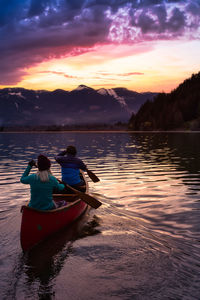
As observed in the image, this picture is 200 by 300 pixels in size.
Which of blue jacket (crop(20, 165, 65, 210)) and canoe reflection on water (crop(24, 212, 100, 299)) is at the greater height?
blue jacket (crop(20, 165, 65, 210))

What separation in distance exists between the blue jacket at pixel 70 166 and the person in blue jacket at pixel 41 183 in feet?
10.3

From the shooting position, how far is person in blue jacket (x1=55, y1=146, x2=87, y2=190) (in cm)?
1259

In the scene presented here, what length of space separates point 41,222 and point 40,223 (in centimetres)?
5

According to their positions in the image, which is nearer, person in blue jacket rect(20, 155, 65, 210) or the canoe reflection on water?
the canoe reflection on water

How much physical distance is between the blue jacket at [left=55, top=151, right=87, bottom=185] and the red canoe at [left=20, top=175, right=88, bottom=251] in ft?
5.82

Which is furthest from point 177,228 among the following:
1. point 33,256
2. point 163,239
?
point 33,256

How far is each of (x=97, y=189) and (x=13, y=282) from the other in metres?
11.2

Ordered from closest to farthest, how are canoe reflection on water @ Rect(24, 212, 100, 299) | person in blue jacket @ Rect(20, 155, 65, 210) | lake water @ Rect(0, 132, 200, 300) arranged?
lake water @ Rect(0, 132, 200, 300) < canoe reflection on water @ Rect(24, 212, 100, 299) < person in blue jacket @ Rect(20, 155, 65, 210)

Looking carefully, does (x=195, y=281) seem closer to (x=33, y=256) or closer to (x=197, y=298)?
(x=197, y=298)

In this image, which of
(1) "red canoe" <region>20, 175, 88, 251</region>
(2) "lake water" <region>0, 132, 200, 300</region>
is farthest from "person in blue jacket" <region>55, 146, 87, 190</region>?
(1) "red canoe" <region>20, 175, 88, 251</region>

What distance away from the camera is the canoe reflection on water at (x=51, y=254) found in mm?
7242

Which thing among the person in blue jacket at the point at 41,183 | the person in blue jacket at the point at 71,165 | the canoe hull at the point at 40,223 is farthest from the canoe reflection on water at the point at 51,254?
the person in blue jacket at the point at 71,165

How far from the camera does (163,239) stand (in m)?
9.61

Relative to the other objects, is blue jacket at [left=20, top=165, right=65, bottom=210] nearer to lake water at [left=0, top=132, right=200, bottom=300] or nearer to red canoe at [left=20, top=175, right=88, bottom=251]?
red canoe at [left=20, top=175, right=88, bottom=251]
